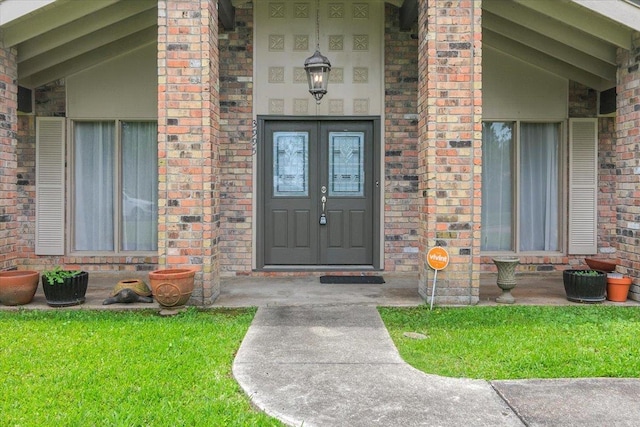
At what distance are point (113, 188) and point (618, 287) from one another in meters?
6.58

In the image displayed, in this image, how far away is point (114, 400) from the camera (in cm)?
313

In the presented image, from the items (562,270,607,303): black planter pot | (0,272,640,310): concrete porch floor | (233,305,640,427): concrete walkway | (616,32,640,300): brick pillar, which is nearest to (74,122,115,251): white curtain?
(0,272,640,310): concrete porch floor

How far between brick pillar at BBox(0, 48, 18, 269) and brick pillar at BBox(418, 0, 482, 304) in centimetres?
462

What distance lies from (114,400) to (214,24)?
13.5ft

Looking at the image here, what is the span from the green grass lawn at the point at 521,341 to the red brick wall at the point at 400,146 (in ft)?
7.09

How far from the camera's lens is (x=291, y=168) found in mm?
7668

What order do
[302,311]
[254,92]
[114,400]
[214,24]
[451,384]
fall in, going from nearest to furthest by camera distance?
[114,400] < [451,384] < [302,311] < [214,24] < [254,92]

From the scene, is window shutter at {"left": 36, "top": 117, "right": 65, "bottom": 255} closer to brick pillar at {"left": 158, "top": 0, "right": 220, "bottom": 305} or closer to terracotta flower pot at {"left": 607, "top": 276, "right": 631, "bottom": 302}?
brick pillar at {"left": 158, "top": 0, "right": 220, "bottom": 305}

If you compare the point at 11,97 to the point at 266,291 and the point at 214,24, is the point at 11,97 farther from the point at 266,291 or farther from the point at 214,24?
the point at 266,291

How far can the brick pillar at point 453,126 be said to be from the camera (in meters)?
5.59

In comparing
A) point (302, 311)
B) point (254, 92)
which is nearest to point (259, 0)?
point (254, 92)

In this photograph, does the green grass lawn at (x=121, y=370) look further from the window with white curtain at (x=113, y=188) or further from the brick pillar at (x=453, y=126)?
the window with white curtain at (x=113, y=188)

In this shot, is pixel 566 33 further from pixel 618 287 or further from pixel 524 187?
pixel 618 287

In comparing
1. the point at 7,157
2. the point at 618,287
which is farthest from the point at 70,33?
the point at 618,287
